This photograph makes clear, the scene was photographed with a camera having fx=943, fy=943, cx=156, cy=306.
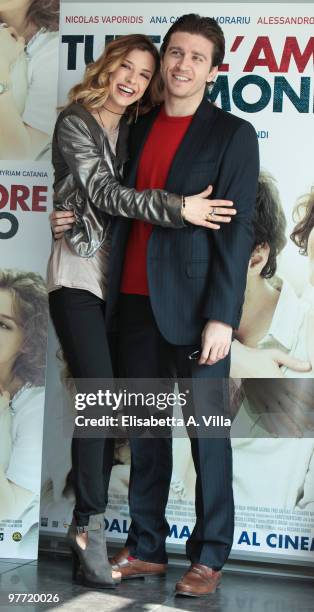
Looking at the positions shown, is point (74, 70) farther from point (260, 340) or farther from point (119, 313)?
point (260, 340)

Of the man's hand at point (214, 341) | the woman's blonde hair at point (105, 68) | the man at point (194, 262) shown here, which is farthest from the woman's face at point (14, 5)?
the man's hand at point (214, 341)

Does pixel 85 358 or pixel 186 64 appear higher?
pixel 186 64

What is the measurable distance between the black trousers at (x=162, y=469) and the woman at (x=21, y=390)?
455mm

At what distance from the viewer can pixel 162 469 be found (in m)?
3.34

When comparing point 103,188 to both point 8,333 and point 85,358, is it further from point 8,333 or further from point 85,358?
point 8,333

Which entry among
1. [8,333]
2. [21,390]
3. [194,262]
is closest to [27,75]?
[8,333]

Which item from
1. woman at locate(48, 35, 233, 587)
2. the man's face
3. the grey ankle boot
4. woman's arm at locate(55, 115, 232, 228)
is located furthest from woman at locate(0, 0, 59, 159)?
the grey ankle boot

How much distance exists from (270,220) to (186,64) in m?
0.74

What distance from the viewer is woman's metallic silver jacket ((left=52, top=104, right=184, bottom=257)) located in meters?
3.04

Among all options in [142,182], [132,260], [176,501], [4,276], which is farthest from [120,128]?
[176,501]

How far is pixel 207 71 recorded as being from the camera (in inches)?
126

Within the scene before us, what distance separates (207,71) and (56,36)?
738 millimetres

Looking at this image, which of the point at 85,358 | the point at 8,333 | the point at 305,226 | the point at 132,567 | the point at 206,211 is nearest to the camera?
the point at 206,211

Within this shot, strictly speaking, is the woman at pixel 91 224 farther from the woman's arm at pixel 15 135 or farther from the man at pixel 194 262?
the woman's arm at pixel 15 135
